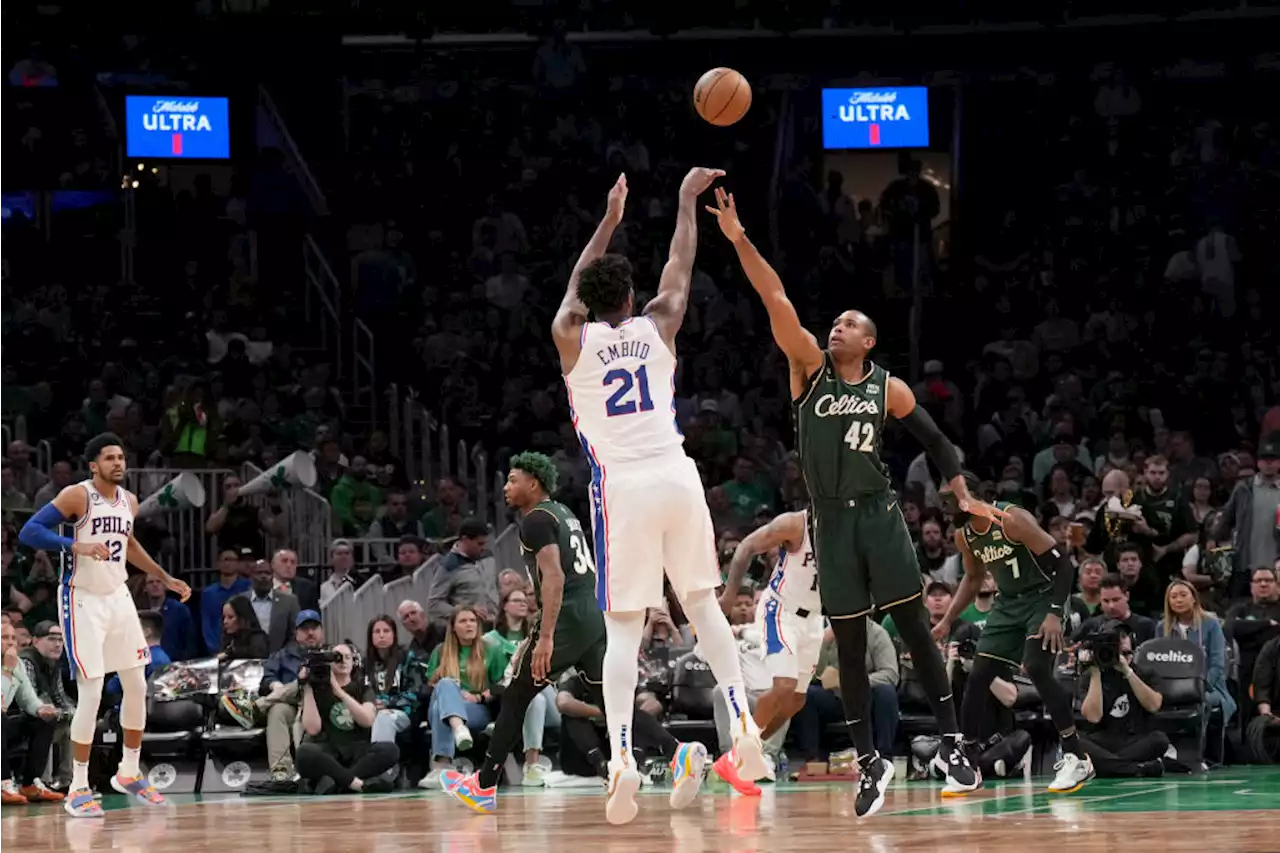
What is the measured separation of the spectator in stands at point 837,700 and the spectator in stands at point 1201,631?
2.08 meters

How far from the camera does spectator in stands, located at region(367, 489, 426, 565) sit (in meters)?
18.5

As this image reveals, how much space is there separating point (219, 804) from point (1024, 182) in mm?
16990

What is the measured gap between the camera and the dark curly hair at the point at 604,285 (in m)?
9.15

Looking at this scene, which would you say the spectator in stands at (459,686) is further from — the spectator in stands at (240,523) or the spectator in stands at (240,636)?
the spectator in stands at (240,523)

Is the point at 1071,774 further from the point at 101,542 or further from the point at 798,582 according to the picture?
the point at 101,542

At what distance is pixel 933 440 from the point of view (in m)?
9.63

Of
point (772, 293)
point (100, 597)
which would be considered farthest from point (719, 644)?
point (100, 597)

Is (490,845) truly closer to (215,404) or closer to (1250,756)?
(1250,756)

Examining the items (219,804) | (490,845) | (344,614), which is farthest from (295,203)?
(490,845)

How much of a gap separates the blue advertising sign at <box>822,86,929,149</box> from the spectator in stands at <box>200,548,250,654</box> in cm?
1266

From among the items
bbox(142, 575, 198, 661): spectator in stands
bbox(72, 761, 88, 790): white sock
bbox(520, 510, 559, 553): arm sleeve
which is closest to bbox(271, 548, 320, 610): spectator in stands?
bbox(142, 575, 198, 661): spectator in stands

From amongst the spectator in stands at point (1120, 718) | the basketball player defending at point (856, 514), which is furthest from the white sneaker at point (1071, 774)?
the basketball player defending at point (856, 514)

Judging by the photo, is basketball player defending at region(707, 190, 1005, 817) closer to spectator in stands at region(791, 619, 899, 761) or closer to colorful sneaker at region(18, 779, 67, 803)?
spectator in stands at region(791, 619, 899, 761)

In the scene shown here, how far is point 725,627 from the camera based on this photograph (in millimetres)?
9305
